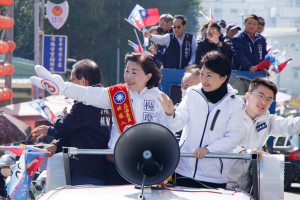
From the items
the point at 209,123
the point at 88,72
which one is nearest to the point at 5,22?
the point at 88,72

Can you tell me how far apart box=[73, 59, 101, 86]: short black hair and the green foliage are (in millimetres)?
36555

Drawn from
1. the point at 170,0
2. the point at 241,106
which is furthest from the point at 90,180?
the point at 170,0

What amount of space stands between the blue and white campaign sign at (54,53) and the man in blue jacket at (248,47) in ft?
64.6

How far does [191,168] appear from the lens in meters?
5.52

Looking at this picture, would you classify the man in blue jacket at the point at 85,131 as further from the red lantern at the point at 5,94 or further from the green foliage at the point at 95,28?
the green foliage at the point at 95,28

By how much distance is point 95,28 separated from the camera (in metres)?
43.8

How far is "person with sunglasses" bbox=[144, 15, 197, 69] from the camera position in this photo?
438 inches

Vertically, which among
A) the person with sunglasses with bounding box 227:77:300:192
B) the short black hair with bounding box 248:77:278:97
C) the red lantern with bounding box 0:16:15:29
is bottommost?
the person with sunglasses with bounding box 227:77:300:192

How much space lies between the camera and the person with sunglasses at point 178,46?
36.5ft

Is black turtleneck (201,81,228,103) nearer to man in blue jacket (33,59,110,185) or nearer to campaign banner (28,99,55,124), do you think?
man in blue jacket (33,59,110,185)

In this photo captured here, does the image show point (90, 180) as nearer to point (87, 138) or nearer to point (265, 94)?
point (87, 138)

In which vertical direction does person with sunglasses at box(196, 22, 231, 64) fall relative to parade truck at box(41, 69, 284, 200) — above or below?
above

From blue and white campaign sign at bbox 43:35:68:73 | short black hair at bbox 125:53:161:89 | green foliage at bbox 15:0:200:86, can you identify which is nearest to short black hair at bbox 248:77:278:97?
short black hair at bbox 125:53:161:89

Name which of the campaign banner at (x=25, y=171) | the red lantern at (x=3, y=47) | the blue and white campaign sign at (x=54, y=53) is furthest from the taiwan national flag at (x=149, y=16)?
the blue and white campaign sign at (x=54, y=53)
